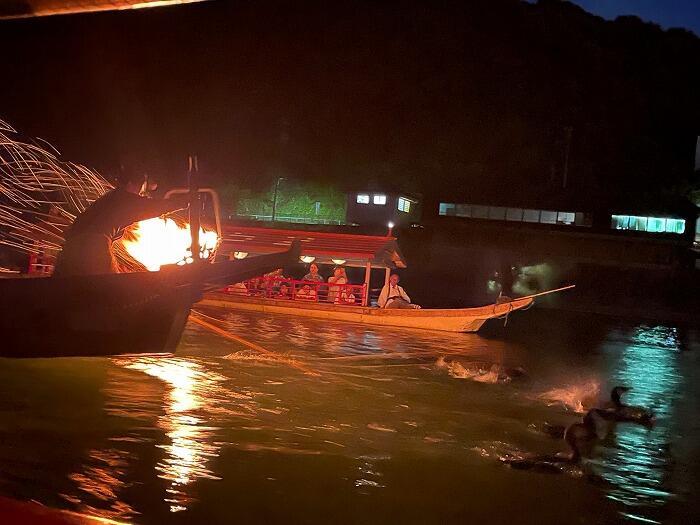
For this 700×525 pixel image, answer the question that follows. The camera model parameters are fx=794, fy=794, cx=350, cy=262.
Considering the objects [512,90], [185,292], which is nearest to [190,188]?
[185,292]

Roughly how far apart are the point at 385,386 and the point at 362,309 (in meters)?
7.51

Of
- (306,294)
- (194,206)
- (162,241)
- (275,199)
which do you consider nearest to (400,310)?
(306,294)

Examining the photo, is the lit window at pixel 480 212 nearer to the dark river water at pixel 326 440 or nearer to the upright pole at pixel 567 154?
the upright pole at pixel 567 154

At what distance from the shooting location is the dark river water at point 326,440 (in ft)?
22.4

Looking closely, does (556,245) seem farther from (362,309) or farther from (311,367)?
(311,367)

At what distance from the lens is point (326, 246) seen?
21.1 metres

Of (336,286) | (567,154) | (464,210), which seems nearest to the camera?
(336,286)

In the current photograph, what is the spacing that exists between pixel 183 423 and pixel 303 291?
40.2ft

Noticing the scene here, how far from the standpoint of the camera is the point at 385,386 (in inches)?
492

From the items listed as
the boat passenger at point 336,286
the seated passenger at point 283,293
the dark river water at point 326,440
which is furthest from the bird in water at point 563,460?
the seated passenger at point 283,293

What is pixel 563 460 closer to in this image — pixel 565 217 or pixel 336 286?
pixel 336 286

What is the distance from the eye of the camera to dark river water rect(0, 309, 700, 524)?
22.4ft

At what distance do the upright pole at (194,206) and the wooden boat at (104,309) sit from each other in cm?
18

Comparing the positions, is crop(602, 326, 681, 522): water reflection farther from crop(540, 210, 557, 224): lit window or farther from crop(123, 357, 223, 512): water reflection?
crop(540, 210, 557, 224): lit window
